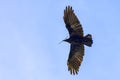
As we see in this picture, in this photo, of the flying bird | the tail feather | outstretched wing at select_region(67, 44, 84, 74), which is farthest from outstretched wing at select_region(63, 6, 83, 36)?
outstretched wing at select_region(67, 44, 84, 74)

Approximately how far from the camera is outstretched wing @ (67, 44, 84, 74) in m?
34.2

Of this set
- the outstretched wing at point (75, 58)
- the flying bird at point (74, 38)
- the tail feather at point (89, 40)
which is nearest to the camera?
the tail feather at point (89, 40)

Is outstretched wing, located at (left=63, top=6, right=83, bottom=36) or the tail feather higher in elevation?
outstretched wing, located at (left=63, top=6, right=83, bottom=36)

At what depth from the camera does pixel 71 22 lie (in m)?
34.2

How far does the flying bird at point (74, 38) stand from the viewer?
3344 centimetres

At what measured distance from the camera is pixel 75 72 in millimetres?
33781

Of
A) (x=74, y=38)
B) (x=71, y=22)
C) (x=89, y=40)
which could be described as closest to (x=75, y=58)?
(x=74, y=38)

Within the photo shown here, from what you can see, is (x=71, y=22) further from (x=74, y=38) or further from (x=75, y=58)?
(x=75, y=58)

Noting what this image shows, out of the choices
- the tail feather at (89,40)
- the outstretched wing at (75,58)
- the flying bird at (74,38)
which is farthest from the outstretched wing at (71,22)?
the outstretched wing at (75,58)

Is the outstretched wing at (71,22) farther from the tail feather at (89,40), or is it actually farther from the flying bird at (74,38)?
the tail feather at (89,40)

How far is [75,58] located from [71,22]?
13.6ft

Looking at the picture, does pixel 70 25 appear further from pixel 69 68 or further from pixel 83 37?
pixel 69 68

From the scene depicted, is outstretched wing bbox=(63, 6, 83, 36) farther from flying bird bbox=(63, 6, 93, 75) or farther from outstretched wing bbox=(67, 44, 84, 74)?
outstretched wing bbox=(67, 44, 84, 74)

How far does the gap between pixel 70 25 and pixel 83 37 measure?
219cm
